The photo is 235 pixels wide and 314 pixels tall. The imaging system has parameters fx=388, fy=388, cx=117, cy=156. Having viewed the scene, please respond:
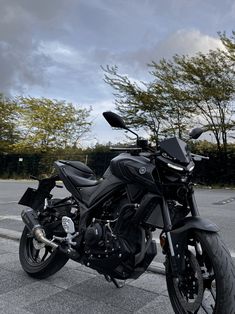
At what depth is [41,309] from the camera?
300 centimetres

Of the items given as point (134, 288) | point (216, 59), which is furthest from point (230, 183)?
point (134, 288)

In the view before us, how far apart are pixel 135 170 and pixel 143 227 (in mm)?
455

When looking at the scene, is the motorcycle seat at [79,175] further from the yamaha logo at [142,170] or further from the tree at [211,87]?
the tree at [211,87]

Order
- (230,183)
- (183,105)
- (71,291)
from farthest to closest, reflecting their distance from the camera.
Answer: (183,105), (230,183), (71,291)

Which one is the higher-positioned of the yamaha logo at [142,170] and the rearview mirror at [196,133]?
the rearview mirror at [196,133]

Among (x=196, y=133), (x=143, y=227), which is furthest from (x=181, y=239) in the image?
(x=196, y=133)

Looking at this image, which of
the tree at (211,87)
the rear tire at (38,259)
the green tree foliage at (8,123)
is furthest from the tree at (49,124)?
the rear tire at (38,259)

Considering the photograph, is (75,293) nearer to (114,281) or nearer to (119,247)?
(114,281)

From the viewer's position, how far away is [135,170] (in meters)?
2.75

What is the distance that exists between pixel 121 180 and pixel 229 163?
17313 millimetres

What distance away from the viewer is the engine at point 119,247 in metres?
2.86

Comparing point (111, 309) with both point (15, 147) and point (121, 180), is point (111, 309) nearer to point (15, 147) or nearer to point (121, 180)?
point (121, 180)

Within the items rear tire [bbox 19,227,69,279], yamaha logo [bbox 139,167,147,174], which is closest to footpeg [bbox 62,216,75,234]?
rear tire [bbox 19,227,69,279]

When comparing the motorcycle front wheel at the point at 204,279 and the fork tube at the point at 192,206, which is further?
the fork tube at the point at 192,206
